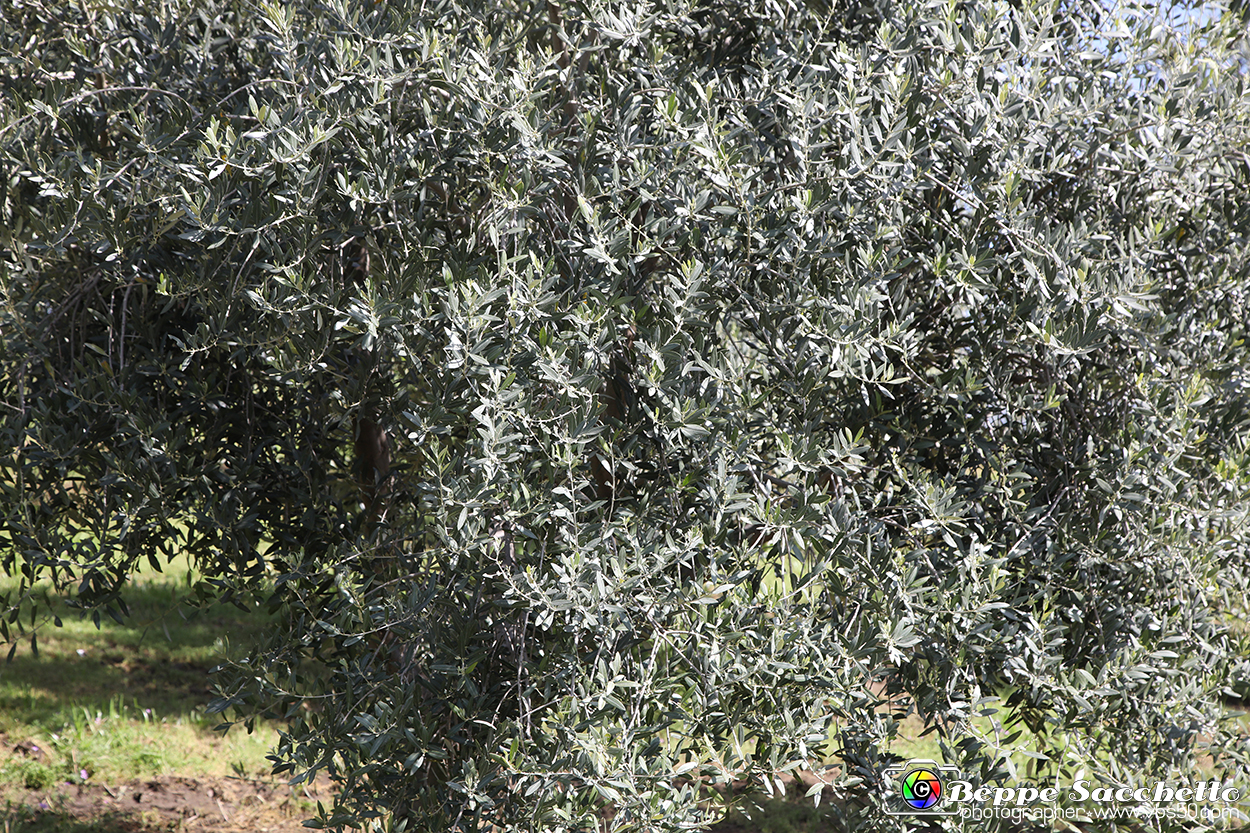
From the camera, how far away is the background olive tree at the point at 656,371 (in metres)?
2.98

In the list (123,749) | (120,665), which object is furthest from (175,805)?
(120,665)

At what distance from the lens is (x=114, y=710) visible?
274 inches

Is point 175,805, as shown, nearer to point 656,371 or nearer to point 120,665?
point 120,665

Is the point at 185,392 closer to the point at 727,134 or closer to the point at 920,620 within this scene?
the point at 727,134

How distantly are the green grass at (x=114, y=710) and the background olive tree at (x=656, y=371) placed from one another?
7.82ft

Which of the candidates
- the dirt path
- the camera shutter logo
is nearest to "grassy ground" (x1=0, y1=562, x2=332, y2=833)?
the dirt path

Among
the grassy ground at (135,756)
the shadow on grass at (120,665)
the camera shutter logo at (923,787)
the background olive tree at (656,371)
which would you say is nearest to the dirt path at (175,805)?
the grassy ground at (135,756)

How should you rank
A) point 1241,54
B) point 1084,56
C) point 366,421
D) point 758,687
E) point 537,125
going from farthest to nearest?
1. point 366,421
2. point 1241,54
3. point 1084,56
4. point 537,125
5. point 758,687

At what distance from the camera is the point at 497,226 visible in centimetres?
311

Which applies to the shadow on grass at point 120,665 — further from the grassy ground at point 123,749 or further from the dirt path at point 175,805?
the dirt path at point 175,805

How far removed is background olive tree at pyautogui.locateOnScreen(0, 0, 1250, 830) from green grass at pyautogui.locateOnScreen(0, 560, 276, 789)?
93.9 inches

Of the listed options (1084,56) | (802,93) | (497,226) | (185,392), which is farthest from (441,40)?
(1084,56)

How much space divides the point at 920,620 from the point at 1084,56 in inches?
87.2

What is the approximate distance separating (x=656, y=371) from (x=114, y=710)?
6.02 meters
